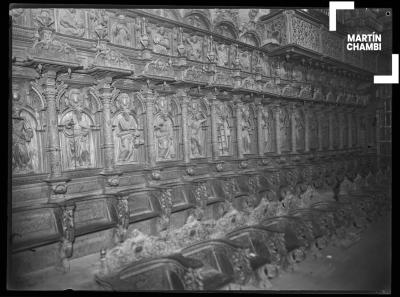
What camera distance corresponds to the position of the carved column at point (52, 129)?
4.51m

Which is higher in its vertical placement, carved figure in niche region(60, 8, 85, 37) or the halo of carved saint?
carved figure in niche region(60, 8, 85, 37)

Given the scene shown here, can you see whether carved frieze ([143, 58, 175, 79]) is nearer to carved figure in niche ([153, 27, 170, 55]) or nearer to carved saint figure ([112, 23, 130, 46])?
carved figure in niche ([153, 27, 170, 55])

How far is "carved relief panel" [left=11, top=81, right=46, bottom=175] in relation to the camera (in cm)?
432

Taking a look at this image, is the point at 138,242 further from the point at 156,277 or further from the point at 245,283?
the point at 245,283

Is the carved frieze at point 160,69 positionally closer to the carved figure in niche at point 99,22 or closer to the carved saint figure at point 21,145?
Result: the carved figure in niche at point 99,22

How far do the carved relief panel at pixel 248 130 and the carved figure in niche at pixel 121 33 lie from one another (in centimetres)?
256

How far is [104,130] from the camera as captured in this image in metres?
5.09

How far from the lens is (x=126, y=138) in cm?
534

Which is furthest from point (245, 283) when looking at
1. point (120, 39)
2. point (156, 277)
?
point (120, 39)

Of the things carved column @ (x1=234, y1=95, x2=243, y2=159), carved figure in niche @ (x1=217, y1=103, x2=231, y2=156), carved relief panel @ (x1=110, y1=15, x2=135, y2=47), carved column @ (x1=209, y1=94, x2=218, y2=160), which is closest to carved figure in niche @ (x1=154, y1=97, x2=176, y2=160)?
carved column @ (x1=209, y1=94, x2=218, y2=160)

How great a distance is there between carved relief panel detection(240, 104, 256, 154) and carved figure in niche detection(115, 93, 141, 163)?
204cm

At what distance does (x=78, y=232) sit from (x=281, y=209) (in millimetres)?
3268

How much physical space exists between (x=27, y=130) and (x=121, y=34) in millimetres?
2158

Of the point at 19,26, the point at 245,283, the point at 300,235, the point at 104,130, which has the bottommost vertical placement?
the point at 245,283
